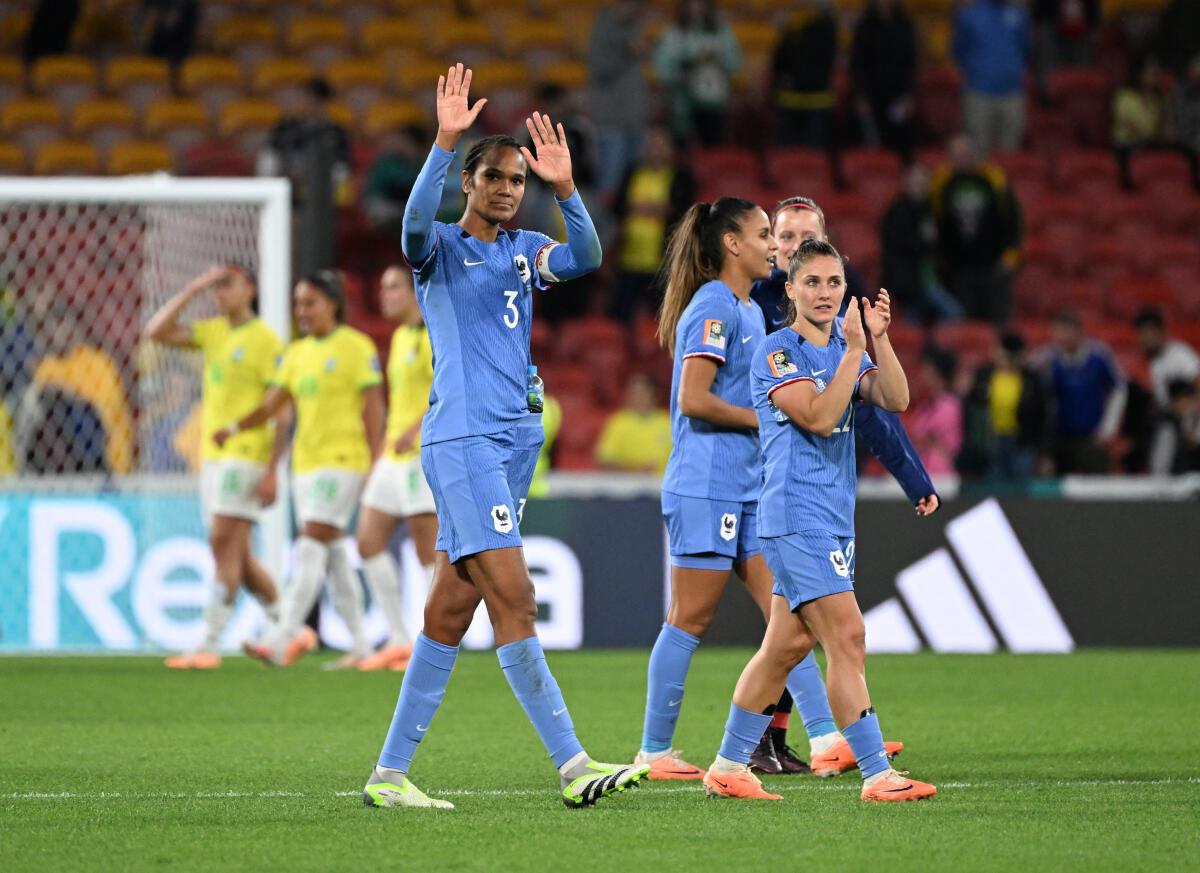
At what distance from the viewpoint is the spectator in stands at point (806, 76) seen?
1736 cm

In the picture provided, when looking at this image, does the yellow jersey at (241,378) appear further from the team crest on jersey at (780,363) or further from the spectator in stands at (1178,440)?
the spectator in stands at (1178,440)

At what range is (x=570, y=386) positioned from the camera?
615 inches

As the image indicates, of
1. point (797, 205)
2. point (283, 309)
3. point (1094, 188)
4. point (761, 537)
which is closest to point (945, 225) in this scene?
point (1094, 188)

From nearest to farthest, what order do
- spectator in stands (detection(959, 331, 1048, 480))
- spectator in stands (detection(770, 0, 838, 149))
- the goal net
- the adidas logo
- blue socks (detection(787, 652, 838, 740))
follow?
blue socks (detection(787, 652, 838, 740)) → the goal net → the adidas logo → spectator in stands (detection(959, 331, 1048, 480)) → spectator in stands (detection(770, 0, 838, 149))

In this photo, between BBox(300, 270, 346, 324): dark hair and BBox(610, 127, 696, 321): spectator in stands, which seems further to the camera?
BBox(610, 127, 696, 321): spectator in stands

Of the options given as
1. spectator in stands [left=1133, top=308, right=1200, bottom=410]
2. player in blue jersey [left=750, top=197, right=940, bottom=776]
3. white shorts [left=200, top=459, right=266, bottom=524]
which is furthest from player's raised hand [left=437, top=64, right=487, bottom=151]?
spectator in stands [left=1133, top=308, right=1200, bottom=410]

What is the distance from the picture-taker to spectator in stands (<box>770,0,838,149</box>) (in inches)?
683

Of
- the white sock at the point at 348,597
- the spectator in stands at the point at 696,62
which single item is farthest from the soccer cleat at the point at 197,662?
the spectator in stands at the point at 696,62

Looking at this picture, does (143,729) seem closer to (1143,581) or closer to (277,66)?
(1143,581)

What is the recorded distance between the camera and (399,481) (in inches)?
437

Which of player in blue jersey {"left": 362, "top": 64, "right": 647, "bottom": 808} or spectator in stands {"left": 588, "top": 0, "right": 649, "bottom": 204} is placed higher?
spectator in stands {"left": 588, "top": 0, "right": 649, "bottom": 204}

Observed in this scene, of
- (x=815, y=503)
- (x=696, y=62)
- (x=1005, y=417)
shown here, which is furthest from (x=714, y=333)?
(x=696, y=62)

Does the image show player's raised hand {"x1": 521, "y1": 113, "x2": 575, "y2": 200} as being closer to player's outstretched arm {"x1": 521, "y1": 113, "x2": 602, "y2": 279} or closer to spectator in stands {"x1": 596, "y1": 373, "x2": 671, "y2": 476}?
player's outstretched arm {"x1": 521, "y1": 113, "x2": 602, "y2": 279}

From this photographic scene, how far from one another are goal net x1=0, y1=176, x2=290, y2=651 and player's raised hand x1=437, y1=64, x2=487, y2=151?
669 centimetres
